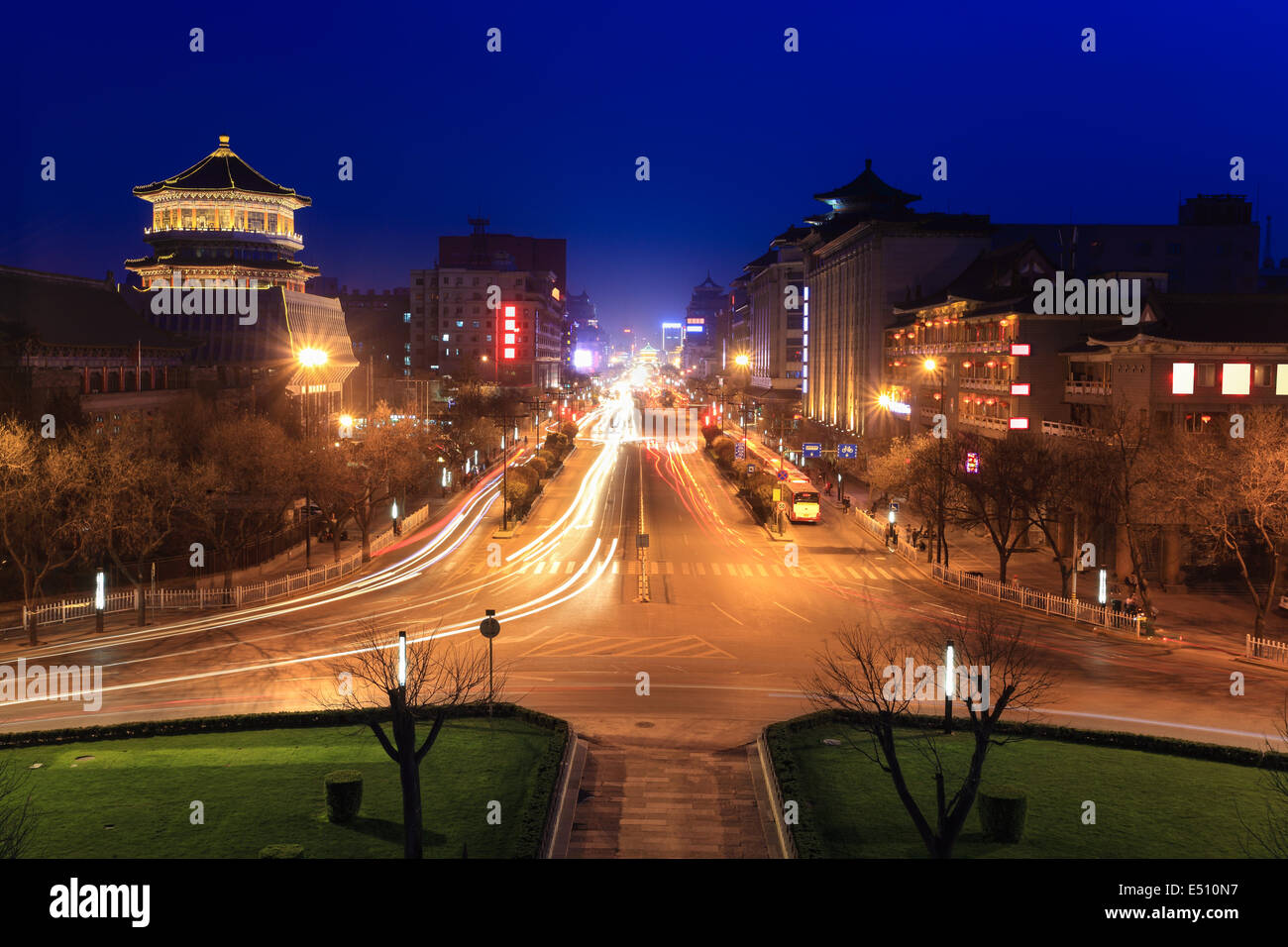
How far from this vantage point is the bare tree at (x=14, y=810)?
15.1 m

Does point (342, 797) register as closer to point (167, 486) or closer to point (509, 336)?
point (167, 486)

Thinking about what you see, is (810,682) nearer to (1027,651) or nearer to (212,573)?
(1027,651)

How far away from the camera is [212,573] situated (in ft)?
142

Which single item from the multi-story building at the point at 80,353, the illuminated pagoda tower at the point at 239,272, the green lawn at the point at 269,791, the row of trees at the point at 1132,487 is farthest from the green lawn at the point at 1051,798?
the illuminated pagoda tower at the point at 239,272

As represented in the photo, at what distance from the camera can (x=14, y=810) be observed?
16.9 m

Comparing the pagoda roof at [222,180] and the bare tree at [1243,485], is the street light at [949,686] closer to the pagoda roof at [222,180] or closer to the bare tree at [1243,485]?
the bare tree at [1243,485]

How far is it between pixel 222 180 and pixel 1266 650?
97447 millimetres

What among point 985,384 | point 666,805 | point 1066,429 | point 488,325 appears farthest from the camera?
point 488,325

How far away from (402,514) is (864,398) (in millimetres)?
47069

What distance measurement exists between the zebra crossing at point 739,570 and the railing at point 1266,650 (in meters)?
15.0

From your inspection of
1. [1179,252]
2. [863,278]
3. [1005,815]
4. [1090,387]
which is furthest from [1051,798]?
[1179,252]

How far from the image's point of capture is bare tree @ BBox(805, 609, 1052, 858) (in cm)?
1520

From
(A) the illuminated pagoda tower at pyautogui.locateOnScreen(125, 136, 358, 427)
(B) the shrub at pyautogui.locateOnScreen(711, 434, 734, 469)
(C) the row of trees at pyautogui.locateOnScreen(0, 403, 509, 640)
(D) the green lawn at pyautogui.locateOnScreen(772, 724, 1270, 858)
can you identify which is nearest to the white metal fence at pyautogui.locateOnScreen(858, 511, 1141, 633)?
(D) the green lawn at pyautogui.locateOnScreen(772, 724, 1270, 858)
